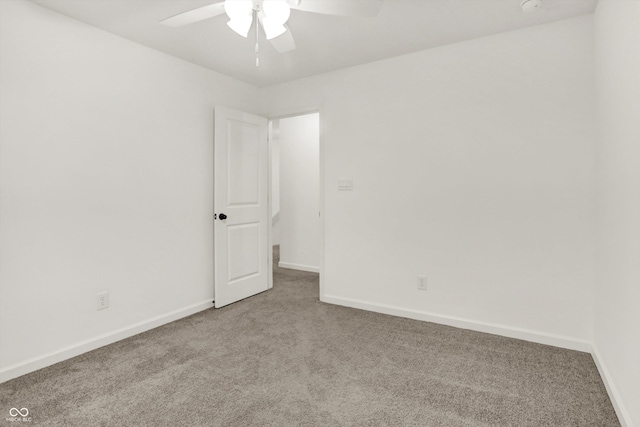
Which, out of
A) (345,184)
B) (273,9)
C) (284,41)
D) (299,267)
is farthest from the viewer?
(299,267)

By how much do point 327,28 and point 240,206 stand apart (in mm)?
1995

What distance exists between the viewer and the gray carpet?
5.68ft

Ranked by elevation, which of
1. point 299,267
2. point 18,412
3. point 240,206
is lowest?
→ point 18,412

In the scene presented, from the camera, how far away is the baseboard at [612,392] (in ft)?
5.27

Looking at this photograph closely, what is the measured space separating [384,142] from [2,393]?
10.9 ft

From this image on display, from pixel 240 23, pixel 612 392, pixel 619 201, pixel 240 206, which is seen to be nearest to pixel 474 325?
pixel 612 392

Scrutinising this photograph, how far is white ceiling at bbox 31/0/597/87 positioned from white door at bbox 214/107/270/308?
0.70 metres

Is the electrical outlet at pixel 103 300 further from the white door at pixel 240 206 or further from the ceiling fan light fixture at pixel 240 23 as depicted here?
the ceiling fan light fixture at pixel 240 23

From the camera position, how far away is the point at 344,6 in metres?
1.65

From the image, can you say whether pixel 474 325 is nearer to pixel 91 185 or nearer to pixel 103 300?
pixel 103 300

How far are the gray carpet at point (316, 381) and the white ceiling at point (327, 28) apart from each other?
8.03ft

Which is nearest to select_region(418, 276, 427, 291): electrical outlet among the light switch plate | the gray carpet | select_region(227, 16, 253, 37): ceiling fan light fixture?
the gray carpet

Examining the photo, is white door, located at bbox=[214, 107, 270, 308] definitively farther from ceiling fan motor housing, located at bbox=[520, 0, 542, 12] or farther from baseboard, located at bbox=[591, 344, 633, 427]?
baseboard, located at bbox=[591, 344, 633, 427]

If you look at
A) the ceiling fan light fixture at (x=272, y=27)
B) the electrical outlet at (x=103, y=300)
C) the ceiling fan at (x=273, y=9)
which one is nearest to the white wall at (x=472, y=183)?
the ceiling fan at (x=273, y=9)
